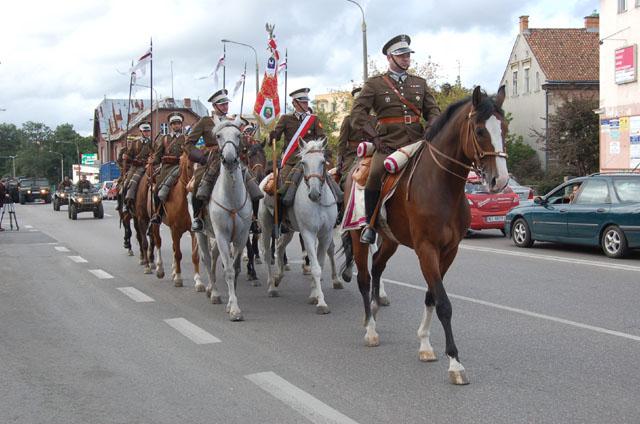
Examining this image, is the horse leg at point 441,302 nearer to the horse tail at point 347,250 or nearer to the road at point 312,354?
the road at point 312,354

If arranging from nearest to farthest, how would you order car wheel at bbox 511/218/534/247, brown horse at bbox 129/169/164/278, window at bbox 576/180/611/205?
brown horse at bbox 129/169/164/278 < window at bbox 576/180/611/205 < car wheel at bbox 511/218/534/247

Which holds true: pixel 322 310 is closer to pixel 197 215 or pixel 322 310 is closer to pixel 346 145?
pixel 346 145

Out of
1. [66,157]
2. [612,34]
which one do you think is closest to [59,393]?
[612,34]

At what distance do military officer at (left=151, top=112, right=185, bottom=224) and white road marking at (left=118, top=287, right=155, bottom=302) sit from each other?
1475mm

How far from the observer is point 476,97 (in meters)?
5.74

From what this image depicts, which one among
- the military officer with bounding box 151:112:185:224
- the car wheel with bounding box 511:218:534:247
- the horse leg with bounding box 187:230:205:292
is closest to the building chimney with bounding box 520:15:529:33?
the car wheel with bounding box 511:218:534:247

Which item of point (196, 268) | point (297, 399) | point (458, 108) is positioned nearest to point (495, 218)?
point (196, 268)

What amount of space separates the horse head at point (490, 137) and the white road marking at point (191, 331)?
3225mm

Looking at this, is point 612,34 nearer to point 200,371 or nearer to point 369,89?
point 369,89

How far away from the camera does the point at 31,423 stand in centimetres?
502

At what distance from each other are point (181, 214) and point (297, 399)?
6231 mm

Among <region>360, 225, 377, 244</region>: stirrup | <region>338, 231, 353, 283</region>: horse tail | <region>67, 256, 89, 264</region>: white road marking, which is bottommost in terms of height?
<region>67, 256, 89, 264</region>: white road marking

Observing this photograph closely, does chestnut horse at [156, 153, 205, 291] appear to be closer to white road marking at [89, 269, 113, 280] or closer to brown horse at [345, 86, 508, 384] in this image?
white road marking at [89, 269, 113, 280]

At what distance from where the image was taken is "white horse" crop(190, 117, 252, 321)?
8.73 metres
